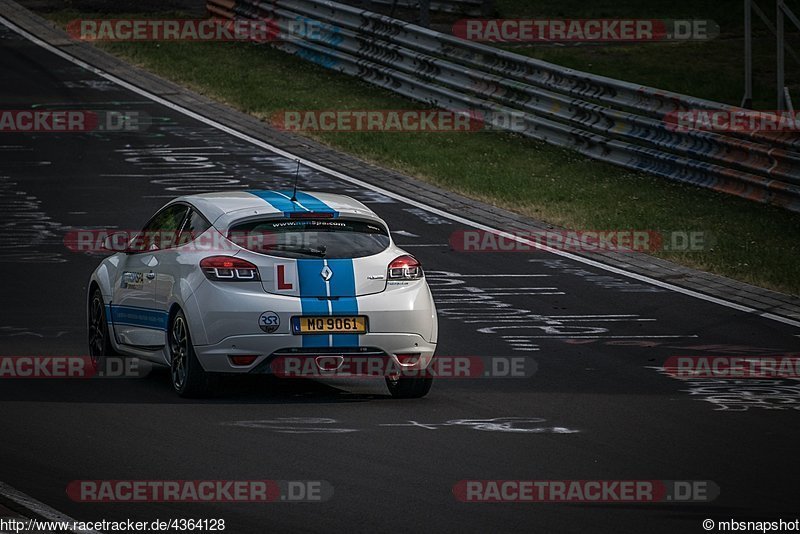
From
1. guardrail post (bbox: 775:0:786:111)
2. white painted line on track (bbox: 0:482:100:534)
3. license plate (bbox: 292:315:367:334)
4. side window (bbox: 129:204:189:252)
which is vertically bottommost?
white painted line on track (bbox: 0:482:100:534)

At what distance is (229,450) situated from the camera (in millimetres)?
9477

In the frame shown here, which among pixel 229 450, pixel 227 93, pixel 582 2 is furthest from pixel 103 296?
pixel 582 2

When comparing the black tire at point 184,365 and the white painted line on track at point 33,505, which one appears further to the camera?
the black tire at point 184,365

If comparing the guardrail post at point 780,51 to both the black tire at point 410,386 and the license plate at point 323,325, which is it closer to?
the black tire at point 410,386

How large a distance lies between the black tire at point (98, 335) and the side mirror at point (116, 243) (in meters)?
0.41

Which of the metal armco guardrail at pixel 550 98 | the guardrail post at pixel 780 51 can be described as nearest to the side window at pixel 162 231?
the metal armco guardrail at pixel 550 98

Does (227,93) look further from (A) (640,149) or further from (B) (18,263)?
(B) (18,263)

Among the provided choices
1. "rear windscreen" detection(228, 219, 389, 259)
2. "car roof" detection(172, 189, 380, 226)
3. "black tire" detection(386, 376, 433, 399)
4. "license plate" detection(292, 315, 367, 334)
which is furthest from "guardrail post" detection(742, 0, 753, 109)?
"license plate" detection(292, 315, 367, 334)

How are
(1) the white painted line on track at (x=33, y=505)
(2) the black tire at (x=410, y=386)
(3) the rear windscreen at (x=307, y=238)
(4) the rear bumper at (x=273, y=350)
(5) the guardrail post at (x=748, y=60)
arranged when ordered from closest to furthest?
1. (1) the white painted line on track at (x=33, y=505)
2. (4) the rear bumper at (x=273, y=350)
3. (3) the rear windscreen at (x=307, y=238)
4. (2) the black tire at (x=410, y=386)
5. (5) the guardrail post at (x=748, y=60)

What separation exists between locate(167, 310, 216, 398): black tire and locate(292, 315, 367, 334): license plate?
0.77m

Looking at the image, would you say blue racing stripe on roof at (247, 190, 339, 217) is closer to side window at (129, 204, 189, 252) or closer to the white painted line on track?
side window at (129, 204, 189, 252)

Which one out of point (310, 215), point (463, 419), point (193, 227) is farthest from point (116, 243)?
point (463, 419)

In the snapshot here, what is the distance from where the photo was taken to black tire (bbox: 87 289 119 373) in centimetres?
1259

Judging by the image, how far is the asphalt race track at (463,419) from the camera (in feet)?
27.0
